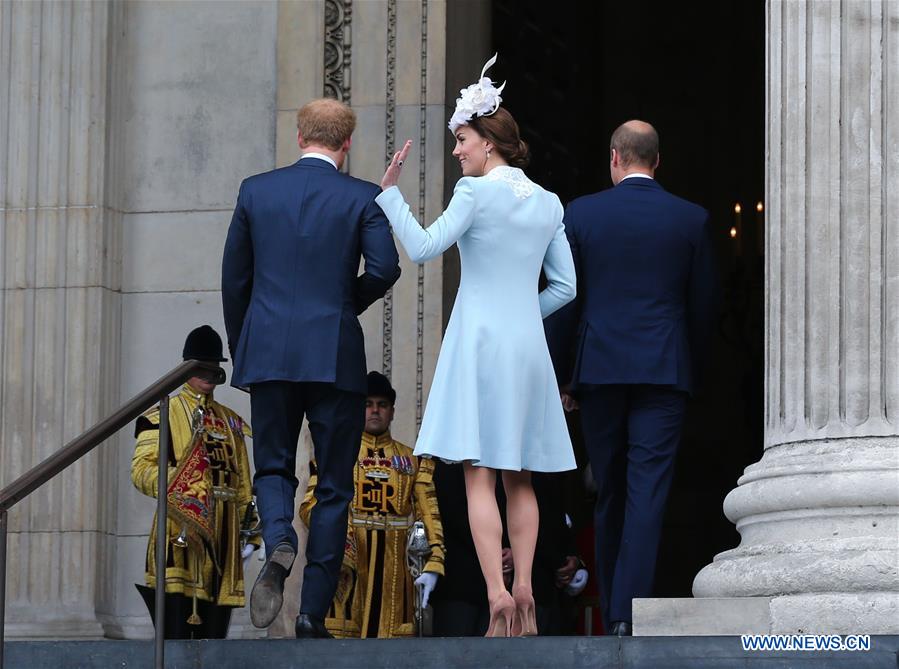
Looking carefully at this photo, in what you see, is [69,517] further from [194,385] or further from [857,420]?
[857,420]

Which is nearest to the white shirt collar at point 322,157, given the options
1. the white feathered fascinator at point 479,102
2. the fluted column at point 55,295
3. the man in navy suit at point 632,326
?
the white feathered fascinator at point 479,102

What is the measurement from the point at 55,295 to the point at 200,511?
247 centimetres

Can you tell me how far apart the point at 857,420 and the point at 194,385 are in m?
3.38

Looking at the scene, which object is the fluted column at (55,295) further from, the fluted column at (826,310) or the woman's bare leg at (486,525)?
the fluted column at (826,310)

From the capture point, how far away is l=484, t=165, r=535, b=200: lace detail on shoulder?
9031 millimetres

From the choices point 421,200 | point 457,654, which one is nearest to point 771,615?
point 457,654

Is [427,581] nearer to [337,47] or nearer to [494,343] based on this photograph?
[494,343]

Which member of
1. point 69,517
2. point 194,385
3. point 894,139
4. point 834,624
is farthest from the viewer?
point 69,517

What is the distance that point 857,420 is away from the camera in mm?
9016

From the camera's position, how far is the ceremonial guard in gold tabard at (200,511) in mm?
10789

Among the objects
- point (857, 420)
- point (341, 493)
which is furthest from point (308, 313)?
point (857, 420)

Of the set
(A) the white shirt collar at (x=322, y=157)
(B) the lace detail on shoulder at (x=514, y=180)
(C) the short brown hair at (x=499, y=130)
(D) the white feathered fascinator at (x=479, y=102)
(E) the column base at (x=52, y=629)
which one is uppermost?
(D) the white feathered fascinator at (x=479, y=102)

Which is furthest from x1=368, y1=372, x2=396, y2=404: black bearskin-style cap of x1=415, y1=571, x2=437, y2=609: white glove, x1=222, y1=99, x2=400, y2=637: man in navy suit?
x1=222, y1=99, x2=400, y2=637: man in navy suit

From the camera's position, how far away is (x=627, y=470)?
9.59m
